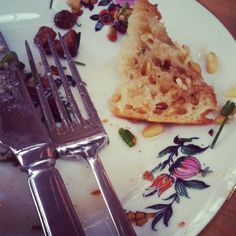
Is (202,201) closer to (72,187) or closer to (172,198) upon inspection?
(172,198)

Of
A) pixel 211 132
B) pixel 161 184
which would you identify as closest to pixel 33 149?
pixel 161 184

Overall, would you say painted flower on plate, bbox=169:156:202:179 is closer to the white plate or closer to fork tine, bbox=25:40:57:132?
the white plate

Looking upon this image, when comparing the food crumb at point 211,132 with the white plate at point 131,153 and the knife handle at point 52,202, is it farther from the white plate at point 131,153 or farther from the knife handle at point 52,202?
the knife handle at point 52,202

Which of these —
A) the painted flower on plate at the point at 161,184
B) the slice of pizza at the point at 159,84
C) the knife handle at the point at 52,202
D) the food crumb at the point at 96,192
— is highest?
the slice of pizza at the point at 159,84

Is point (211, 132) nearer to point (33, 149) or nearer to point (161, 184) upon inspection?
point (161, 184)

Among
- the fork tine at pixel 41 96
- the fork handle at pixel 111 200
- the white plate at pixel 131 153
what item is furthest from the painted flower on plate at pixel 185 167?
the fork tine at pixel 41 96
